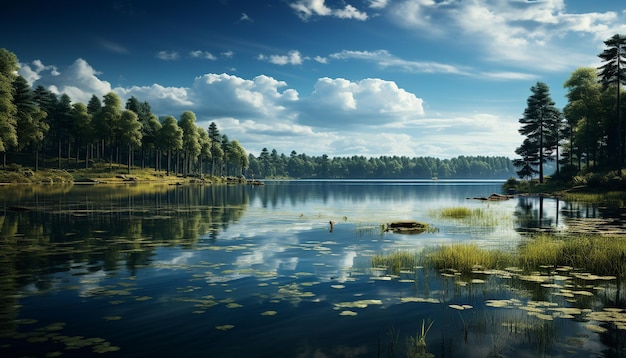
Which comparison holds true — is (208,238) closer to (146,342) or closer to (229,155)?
(146,342)

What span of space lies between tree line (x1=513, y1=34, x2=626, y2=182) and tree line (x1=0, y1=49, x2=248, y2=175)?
3696 inches

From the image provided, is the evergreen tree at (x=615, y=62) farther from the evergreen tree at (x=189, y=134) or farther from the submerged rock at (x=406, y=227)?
the evergreen tree at (x=189, y=134)

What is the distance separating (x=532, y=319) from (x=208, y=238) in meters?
19.6

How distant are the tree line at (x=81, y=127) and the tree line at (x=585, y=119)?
93880mm

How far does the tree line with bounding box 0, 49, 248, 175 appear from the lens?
254 feet

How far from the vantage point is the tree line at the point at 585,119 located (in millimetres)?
63566

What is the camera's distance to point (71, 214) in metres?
36.5

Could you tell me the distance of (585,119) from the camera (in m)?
78.0

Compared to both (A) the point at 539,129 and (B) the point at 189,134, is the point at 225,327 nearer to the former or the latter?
(A) the point at 539,129

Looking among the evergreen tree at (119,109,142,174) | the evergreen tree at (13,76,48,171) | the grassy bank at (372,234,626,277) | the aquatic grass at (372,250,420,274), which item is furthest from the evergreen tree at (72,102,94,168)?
the grassy bank at (372,234,626,277)

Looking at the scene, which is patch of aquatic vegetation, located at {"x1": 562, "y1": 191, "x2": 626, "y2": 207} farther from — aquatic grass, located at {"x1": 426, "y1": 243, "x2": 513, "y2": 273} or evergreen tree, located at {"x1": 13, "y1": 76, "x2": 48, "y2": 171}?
evergreen tree, located at {"x1": 13, "y1": 76, "x2": 48, "y2": 171}

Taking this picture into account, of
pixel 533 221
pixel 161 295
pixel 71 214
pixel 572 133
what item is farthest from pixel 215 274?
pixel 572 133

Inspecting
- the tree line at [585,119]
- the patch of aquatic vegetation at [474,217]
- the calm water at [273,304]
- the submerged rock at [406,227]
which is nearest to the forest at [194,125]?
the tree line at [585,119]

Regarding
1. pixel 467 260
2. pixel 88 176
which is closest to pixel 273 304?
pixel 467 260
